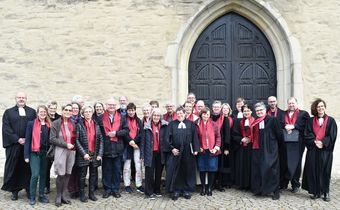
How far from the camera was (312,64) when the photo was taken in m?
7.65

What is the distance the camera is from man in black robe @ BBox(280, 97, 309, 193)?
607cm

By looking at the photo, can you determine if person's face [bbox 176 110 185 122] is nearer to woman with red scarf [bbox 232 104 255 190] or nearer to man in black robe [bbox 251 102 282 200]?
woman with red scarf [bbox 232 104 255 190]

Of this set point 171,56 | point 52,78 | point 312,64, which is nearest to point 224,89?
point 171,56

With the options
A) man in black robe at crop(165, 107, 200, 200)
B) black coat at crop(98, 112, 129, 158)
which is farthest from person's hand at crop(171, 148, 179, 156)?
black coat at crop(98, 112, 129, 158)

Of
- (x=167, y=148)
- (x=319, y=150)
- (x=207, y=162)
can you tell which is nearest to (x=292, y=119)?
(x=319, y=150)

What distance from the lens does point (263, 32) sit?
8094mm

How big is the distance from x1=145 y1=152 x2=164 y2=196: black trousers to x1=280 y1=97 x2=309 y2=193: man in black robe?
82.3 inches

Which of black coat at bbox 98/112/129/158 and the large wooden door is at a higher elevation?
the large wooden door

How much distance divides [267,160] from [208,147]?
0.95 meters

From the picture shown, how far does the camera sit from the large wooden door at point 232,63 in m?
8.10

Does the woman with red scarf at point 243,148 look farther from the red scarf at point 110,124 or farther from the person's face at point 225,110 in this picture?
the red scarf at point 110,124

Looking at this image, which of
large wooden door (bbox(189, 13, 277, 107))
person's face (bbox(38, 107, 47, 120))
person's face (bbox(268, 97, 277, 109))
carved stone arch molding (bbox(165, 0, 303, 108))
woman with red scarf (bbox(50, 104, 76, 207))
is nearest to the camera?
woman with red scarf (bbox(50, 104, 76, 207))

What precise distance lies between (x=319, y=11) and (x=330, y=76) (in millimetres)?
1374

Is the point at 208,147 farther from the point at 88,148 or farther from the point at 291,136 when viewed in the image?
the point at 88,148
